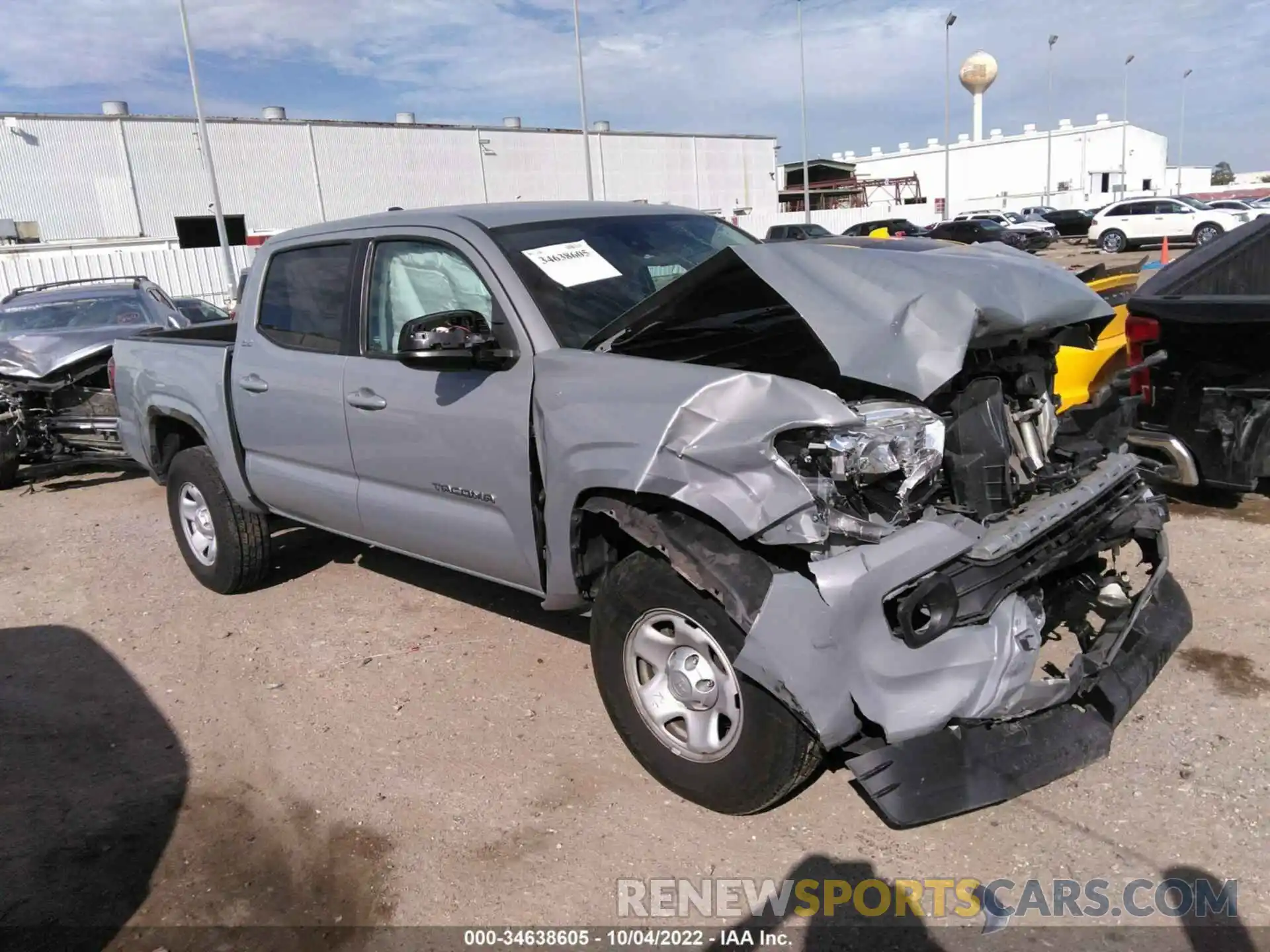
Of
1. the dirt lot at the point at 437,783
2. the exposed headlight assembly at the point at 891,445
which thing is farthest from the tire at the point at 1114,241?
the exposed headlight assembly at the point at 891,445

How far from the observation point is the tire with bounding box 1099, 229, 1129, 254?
3228 cm

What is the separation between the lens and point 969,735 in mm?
2779

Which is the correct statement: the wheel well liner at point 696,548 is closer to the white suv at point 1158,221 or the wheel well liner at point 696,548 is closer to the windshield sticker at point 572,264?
the windshield sticker at point 572,264

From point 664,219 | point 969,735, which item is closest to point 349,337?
point 664,219

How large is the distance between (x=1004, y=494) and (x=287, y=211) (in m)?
41.5

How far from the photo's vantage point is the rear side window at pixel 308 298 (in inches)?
172

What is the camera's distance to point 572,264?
381 centimetres

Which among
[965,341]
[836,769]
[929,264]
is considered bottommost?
[836,769]

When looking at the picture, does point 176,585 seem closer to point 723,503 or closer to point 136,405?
point 136,405

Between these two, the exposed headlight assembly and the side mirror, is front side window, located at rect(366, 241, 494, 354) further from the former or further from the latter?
the exposed headlight assembly

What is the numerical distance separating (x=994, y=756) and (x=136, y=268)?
90.1 ft

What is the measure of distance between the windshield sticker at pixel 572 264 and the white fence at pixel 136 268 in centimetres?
2265

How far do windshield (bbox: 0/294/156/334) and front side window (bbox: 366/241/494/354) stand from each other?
21.6 ft

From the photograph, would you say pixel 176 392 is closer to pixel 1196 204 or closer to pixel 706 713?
pixel 706 713
